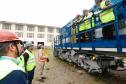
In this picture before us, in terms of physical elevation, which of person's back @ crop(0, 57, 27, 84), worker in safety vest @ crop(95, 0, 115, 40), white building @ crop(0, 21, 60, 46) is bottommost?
person's back @ crop(0, 57, 27, 84)

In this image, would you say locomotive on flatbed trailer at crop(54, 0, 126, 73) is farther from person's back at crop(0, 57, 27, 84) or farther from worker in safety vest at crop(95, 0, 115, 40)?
person's back at crop(0, 57, 27, 84)

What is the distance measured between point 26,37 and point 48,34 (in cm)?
980

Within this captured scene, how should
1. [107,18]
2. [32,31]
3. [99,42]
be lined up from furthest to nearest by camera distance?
[32,31], [99,42], [107,18]

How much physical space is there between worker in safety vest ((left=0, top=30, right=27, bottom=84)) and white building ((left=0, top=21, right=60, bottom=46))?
65154mm

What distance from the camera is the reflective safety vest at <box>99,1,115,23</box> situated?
7391mm

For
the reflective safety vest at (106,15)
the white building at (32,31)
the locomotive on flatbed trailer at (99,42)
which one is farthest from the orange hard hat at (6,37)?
the white building at (32,31)

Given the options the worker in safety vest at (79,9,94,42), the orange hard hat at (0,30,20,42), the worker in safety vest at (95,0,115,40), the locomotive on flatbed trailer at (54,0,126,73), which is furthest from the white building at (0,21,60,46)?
the orange hard hat at (0,30,20,42)

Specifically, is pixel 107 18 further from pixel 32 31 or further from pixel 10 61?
pixel 32 31

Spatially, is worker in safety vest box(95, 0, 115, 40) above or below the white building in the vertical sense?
below

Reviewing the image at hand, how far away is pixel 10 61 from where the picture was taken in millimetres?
1978

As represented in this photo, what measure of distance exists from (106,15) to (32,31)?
66.4 m

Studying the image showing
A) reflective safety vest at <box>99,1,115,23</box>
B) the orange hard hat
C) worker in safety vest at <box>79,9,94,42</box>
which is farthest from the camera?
worker in safety vest at <box>79,9,94,42</box>

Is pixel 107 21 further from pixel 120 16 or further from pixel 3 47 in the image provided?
pixel 3 47

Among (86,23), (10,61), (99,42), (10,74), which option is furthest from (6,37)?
(86,23)
